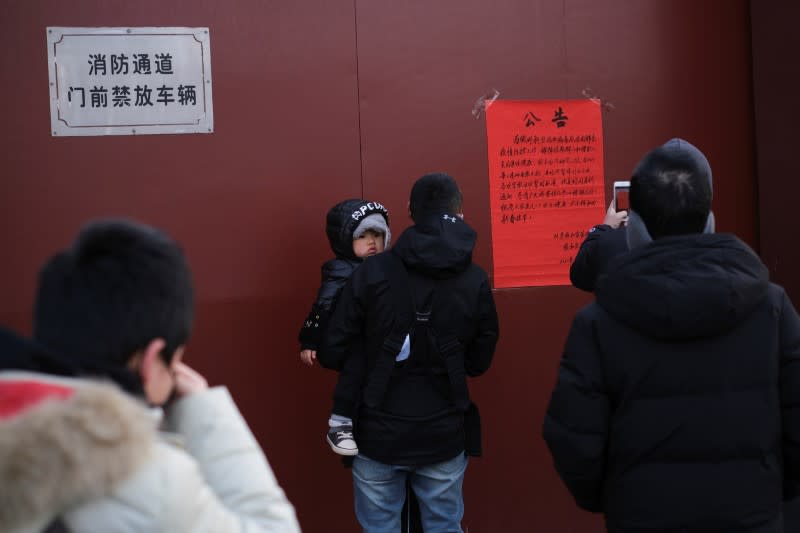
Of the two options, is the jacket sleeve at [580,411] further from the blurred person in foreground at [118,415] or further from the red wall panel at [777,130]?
the red wall panel at [777,130]

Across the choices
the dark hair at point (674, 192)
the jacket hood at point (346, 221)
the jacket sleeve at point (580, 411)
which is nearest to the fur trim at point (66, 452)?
the jacket sleeve at point (580, 411)

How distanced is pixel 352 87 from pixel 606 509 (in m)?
2.37

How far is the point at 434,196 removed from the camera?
3.12m

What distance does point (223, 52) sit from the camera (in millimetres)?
3709

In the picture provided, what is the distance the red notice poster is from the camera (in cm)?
401

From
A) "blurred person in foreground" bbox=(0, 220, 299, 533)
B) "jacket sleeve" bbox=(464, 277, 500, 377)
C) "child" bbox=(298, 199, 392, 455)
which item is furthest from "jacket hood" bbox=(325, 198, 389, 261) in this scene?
"blurred person in foreground" bbox=(0, 220, 299, 533)

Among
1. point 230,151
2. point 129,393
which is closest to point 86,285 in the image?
point 129,393

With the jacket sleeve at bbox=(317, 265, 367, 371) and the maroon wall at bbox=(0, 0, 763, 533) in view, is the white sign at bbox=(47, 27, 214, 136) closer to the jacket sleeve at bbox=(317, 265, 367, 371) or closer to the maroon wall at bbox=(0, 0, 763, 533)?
the maroon wall at bbox=(0, 0, 763, 533)

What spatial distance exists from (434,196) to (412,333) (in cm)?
52

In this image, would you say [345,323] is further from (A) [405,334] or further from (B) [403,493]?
(B) [403,493]

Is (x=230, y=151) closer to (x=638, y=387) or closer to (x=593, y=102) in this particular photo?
(x=593, y=102)

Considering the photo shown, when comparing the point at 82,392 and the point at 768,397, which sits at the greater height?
the point at 82,392

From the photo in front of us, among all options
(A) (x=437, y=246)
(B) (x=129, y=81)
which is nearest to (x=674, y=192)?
(A) (x=437, y=246)

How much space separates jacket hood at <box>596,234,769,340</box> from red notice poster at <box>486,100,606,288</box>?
6.69 feet
